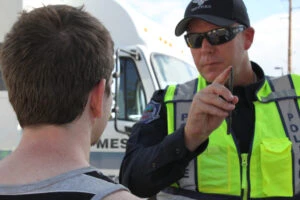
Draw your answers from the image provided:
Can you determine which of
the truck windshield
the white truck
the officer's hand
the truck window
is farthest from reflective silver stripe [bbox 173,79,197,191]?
the truck windshield

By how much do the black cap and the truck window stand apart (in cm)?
259

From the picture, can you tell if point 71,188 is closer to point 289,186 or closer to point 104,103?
point 104,103

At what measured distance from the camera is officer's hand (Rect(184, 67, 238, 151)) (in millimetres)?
1551

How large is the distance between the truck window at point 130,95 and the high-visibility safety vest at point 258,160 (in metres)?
2.65

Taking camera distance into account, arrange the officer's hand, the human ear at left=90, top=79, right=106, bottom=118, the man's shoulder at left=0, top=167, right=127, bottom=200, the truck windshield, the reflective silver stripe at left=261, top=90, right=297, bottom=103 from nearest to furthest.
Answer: the man's shoulder at left=0, top=167, right=127, bottom=200 → the human ear at left=90, top=79, right=106, bottom=118 → the officer's hand → the reflective silver stripe at left=261, top=90, right=297, bottom=103 → the truck windshield

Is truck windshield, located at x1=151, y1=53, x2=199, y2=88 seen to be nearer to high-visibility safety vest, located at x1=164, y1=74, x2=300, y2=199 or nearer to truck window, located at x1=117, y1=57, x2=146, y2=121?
truck window, located at x1=117, y1=57, x2=146, y2=121

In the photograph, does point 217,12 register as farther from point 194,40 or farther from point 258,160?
point 258,160

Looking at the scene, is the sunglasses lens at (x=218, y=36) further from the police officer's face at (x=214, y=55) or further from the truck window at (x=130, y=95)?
the truck window at (x=130, y=95)

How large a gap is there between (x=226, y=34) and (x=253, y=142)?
1.58 ft

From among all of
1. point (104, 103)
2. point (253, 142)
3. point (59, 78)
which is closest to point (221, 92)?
point (253, 142)

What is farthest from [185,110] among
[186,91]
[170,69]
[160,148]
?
[170,69]

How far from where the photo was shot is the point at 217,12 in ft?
6.42

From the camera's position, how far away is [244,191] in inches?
69.9

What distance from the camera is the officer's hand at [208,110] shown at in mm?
1551
